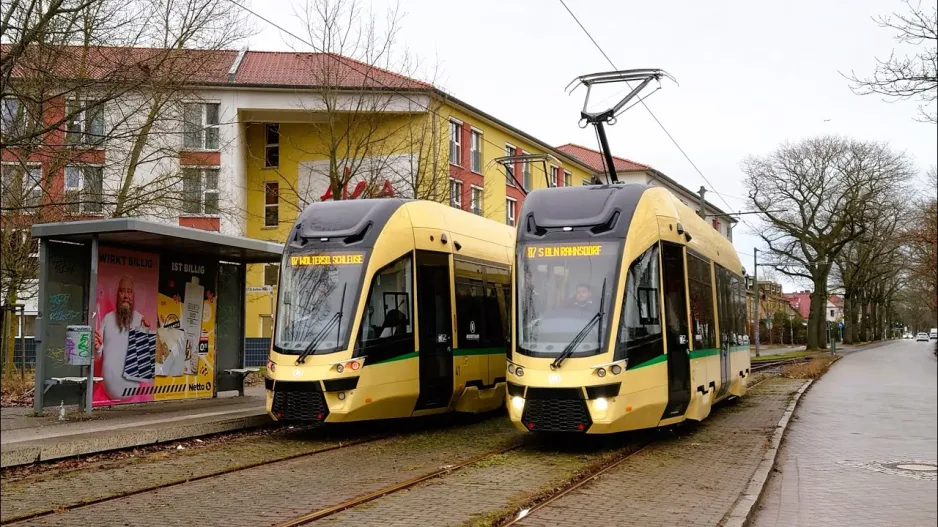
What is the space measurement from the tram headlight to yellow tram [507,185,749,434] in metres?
0.01

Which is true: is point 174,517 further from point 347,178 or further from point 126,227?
point 347,178

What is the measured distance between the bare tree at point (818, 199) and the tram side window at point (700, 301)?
42.7m

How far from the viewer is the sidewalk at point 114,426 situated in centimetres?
1084

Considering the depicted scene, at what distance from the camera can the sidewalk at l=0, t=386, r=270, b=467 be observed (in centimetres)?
1084

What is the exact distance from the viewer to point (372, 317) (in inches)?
501

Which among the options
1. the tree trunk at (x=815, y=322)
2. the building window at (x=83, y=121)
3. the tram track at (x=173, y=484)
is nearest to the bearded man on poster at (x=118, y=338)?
the building window at (x=83, y=121)

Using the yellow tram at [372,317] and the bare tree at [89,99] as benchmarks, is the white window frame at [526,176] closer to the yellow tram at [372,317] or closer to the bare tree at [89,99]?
the bare tree at [89,99]

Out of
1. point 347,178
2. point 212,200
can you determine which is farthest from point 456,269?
point 212,200

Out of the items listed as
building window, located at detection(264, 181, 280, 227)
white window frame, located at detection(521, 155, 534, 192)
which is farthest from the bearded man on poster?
white window frame, located at detection(521, 155, 534, 192)

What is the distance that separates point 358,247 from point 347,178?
428 inches

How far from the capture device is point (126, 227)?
13.4m

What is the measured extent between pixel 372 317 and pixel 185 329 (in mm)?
5601

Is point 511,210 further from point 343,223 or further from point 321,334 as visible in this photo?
point 321,334

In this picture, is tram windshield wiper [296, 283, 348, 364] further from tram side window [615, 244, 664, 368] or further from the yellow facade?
the yellow facade
